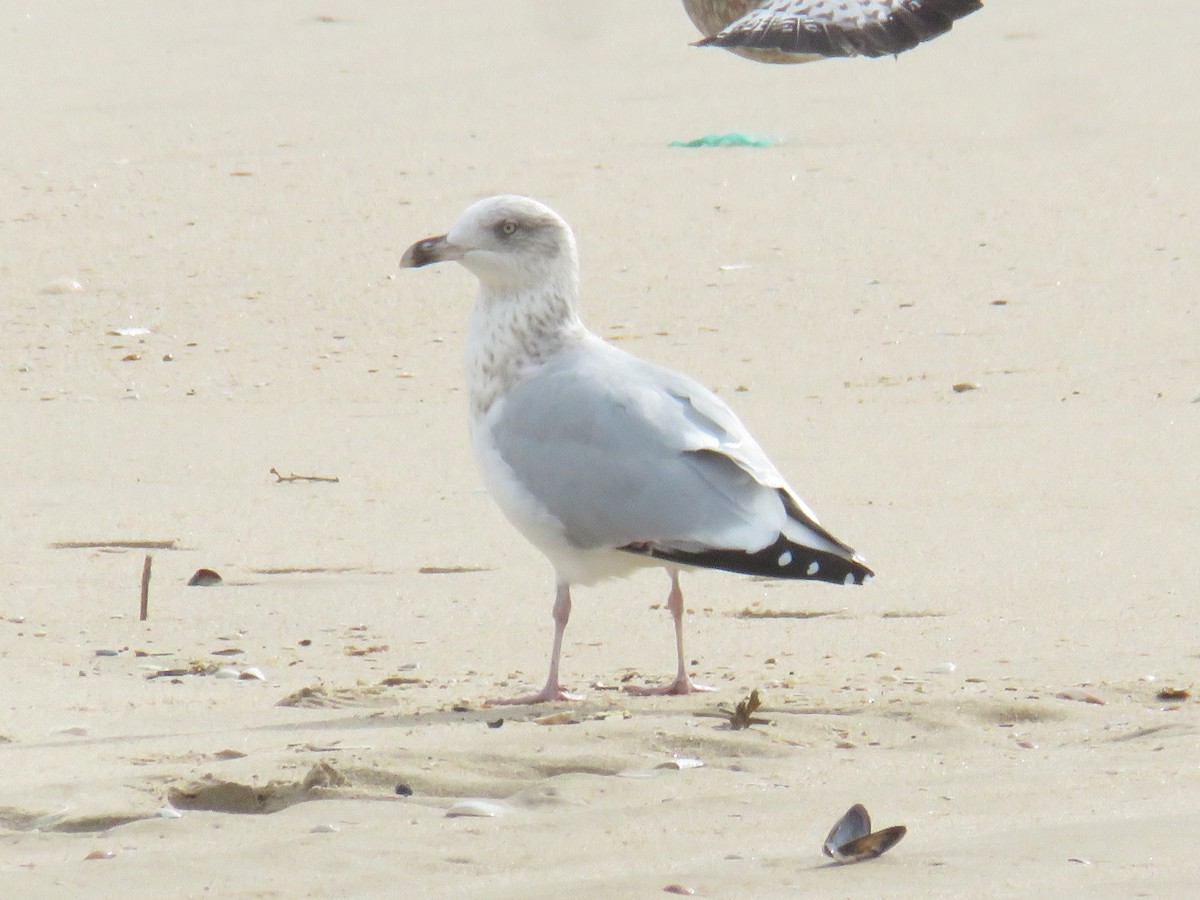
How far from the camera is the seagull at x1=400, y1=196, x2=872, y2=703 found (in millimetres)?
4539

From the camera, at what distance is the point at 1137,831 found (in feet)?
10.4

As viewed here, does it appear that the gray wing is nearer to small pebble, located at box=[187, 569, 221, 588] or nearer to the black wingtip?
the black wingtip

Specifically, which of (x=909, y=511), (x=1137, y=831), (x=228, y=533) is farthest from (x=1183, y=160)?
(x=1137, y=831)

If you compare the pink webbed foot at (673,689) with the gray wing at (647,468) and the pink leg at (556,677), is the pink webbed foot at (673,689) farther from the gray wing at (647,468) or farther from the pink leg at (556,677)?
the gray wing at (647,468)

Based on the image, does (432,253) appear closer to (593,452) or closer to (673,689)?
(593,452)

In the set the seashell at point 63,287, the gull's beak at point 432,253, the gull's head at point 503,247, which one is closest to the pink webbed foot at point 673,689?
the gull's head at point 503,247

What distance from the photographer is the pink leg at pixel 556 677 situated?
4.46 m

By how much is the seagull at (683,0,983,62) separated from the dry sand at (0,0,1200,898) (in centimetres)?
68

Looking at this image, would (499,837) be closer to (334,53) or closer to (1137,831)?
(1137,831)

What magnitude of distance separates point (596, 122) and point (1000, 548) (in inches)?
258

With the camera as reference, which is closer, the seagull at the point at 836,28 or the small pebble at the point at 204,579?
the seagull at the point at 836,28

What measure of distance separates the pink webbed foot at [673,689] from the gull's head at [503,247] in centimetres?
115

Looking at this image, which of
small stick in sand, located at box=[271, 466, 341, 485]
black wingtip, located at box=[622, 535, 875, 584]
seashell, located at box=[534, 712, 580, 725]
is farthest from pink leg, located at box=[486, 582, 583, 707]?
small stick in sand, located at box=[271, 466, 341, 485]

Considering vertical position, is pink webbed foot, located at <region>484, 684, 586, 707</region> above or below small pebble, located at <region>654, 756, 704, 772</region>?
below
